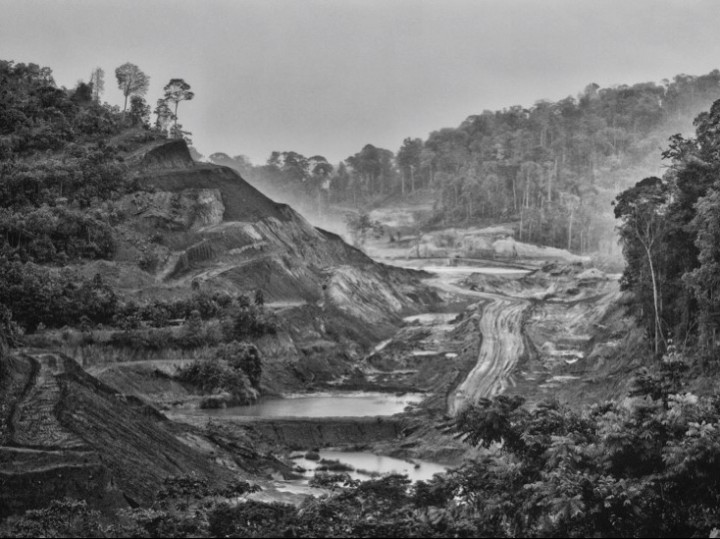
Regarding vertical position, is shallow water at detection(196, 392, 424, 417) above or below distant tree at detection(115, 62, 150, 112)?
below

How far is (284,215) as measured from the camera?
74.9 m

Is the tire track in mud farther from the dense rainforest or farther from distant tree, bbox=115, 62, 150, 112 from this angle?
distant tree, bbox=115, 62, 150, 112

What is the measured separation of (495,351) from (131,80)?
68.1 metres

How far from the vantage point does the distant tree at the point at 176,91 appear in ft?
321

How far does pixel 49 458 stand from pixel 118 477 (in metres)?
1.89

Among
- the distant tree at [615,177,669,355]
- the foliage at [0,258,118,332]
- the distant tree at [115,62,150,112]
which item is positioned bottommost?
the foliage at [0,258,118,332]

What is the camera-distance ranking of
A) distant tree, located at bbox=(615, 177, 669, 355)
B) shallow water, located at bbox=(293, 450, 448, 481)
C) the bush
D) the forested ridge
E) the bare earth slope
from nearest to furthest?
the bare earth slope < shallow water, located at bbox=(293, 450, 448, 481) < distant tree, located at bbox=(615, 177, 669, 355) < the bush < the forested ridge

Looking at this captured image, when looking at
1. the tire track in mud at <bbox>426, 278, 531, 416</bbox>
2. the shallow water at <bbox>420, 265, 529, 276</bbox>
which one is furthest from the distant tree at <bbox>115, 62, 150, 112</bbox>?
the tire track in mud at <bbox>426, 278, 531, 416</bbox>

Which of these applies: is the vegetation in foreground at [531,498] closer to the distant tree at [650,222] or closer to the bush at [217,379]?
the distant tree at [650,222]

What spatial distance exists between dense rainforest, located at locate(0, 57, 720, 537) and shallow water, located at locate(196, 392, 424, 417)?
3126 mm

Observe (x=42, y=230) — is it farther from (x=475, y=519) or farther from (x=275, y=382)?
(x=475, y=519)

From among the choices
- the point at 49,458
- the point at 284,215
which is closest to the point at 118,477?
the point at 49,458

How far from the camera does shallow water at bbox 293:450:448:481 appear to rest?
100ft

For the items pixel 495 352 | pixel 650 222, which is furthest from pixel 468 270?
pixel 650 222
